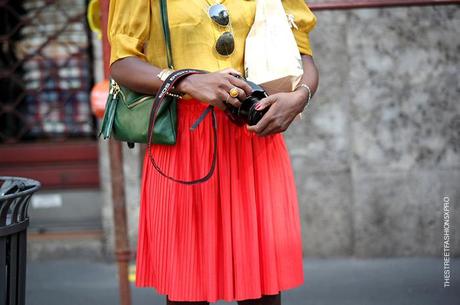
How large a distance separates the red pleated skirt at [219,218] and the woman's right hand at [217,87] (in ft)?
0.56

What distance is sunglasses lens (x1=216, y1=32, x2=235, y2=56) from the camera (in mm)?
2206

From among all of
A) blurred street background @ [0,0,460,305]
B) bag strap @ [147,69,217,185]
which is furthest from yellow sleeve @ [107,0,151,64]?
blurred street background @ [0,0,460,305]

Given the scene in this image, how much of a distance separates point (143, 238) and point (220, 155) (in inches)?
16.3

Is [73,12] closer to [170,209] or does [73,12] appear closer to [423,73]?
[423,73]

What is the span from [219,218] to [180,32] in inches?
24.8

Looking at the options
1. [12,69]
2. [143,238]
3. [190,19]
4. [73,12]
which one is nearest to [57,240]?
[12,69]

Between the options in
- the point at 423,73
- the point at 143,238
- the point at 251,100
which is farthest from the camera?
the point at 423,73

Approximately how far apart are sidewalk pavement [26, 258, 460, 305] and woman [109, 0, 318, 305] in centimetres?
180

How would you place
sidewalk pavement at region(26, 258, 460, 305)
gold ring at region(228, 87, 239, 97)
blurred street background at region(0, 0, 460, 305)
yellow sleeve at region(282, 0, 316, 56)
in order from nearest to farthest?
gold ring at region(228, 87, 239, 97) → yellow sleeve at region(282, 0, 316, 56) → sidewalk pavement at region(26, 258, 460, 305) → blurred street background at region(0, 0, 460, 305)

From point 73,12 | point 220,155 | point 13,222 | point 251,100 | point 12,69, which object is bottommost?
point 13,222

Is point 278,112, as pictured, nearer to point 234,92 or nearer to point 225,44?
point 234,92

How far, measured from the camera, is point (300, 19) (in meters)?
2.41

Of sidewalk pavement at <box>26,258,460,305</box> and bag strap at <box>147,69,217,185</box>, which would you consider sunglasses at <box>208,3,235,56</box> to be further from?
sidewalk pavement at <box>26,258,460,305</box>

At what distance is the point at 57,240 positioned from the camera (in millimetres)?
5164
